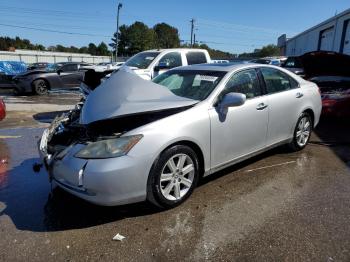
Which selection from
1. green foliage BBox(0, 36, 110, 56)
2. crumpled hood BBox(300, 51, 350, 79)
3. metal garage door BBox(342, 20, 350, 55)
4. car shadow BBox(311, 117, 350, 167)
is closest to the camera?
car shadow BBox(311, 117, 350, 167)

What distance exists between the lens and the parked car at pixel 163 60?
947 cm

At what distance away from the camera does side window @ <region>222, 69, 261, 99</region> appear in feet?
13.7

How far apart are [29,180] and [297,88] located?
14.0 feet

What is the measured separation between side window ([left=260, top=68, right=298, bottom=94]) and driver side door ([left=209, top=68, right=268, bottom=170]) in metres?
0.22

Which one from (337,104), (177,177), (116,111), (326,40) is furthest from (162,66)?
(326,40)

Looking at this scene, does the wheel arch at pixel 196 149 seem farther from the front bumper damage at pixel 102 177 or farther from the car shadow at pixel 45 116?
the car shadow at pixel 45 116

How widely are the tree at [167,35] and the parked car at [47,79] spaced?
9301cm

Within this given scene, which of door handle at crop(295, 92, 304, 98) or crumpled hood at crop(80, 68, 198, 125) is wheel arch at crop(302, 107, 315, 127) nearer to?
door handle at crop(295, 92, 304, 98)

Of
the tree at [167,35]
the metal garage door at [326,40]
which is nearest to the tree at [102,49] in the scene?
the tree at [167,35]

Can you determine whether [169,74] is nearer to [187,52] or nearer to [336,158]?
[336,158]

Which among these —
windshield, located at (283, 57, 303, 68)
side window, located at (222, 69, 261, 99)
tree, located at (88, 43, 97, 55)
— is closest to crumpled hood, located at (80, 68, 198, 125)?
side window, located at (222, 69, 261, 99)

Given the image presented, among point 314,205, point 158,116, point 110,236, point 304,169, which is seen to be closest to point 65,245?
point 110,236

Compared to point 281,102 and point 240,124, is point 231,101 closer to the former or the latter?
point 240,124

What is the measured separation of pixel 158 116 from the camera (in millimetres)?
3486
